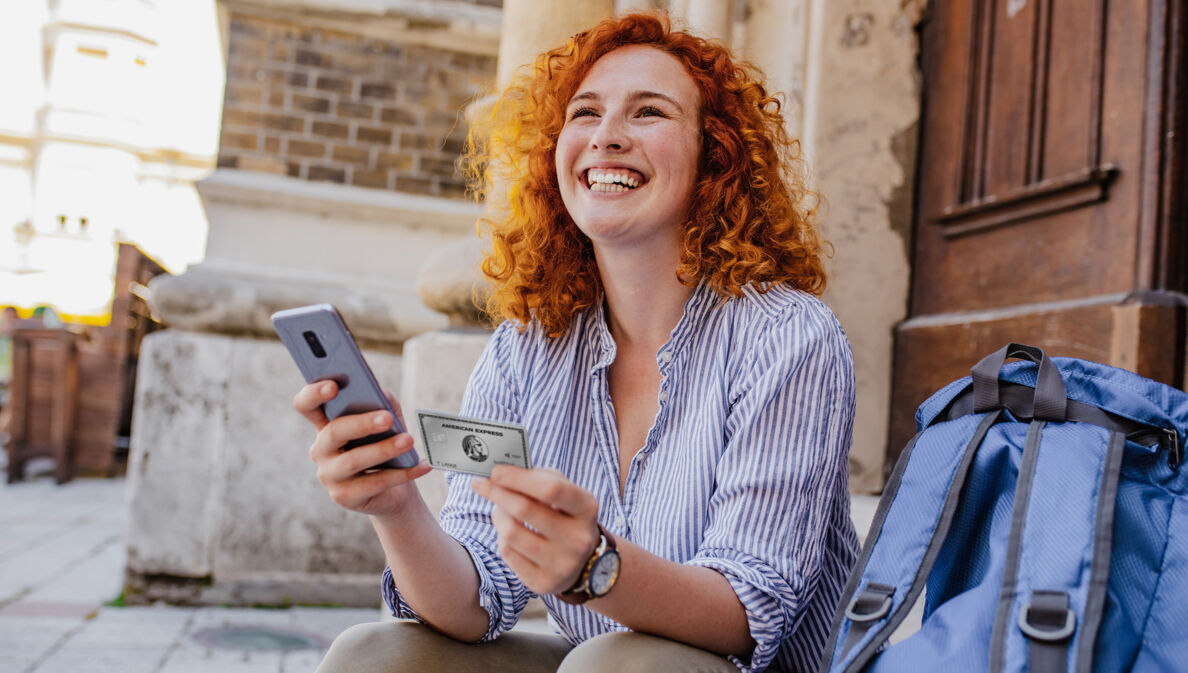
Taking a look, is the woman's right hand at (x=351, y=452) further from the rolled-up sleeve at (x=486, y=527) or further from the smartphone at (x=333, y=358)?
the rolled-up sleeve at (x=486, y=527)

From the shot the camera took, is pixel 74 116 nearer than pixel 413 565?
No

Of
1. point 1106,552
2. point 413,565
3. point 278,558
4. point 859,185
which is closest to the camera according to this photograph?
point 1106,552

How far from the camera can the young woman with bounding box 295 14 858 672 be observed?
107cm

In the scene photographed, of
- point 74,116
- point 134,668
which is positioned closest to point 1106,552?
point 134,668

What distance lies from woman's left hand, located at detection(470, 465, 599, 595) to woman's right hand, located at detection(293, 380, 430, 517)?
16cm

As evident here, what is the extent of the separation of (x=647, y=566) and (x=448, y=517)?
0.51 meters

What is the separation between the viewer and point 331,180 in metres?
4.41

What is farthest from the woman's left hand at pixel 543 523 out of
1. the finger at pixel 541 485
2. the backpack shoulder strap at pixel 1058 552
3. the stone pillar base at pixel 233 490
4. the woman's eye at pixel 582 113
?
the stone pillar base at pixel 233 490

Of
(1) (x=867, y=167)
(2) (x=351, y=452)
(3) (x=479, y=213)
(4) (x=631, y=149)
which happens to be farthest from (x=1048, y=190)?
(3) (x=479, y=213)

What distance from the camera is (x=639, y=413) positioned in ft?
4.78

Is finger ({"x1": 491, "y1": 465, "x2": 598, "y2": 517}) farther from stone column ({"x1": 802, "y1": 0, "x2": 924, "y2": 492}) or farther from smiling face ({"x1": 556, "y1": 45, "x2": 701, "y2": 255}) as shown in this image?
stone column ({"x1": 802, "y1": 0, "x2": 924, "y2": 492})

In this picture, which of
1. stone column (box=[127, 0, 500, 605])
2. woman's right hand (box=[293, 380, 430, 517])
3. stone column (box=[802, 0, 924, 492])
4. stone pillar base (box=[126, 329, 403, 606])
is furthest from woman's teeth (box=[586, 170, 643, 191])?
stone pillar base (box=[126, 329, 403, 606])

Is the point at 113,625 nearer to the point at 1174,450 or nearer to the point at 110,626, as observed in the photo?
the point at 110,626

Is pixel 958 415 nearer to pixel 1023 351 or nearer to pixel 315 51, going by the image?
pixel 1023 351
